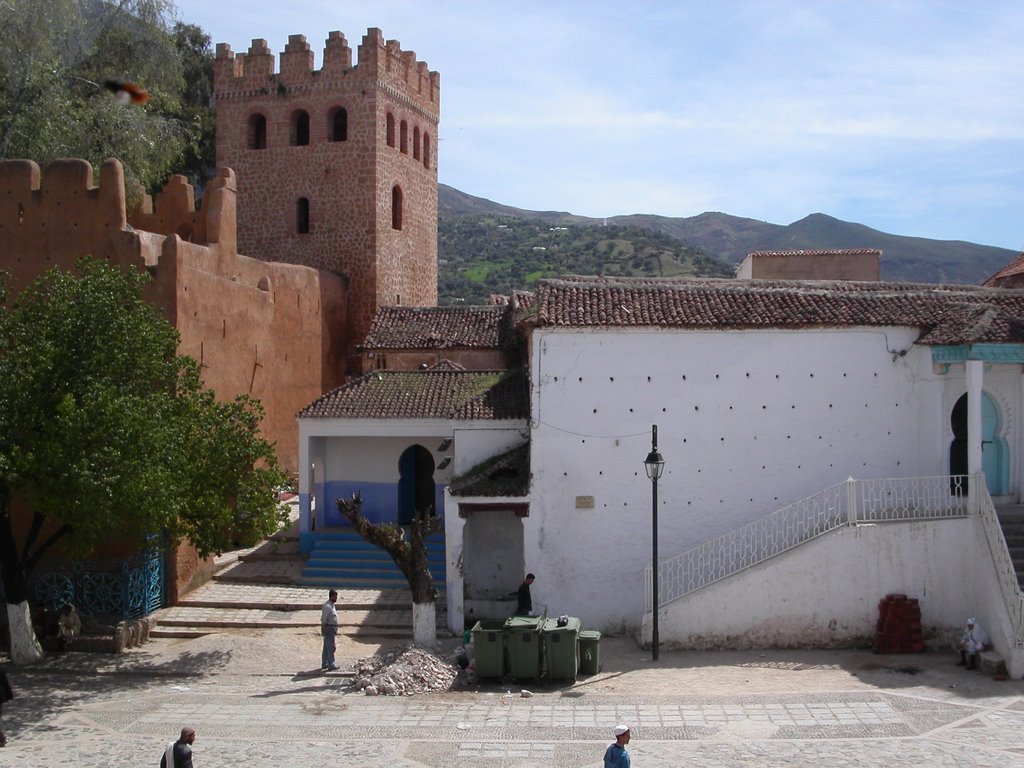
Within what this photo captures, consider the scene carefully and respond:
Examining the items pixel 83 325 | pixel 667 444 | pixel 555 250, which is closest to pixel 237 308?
pixel 83 325

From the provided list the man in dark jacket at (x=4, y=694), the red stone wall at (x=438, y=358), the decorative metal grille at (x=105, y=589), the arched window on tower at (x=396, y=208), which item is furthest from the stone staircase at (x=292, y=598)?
the arched window on tower at (x=396, y=208)

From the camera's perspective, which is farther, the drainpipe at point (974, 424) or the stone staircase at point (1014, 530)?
the drainpipe at point (974, 424)

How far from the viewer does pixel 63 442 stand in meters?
13.5

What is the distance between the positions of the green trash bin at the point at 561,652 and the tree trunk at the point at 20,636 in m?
7.07

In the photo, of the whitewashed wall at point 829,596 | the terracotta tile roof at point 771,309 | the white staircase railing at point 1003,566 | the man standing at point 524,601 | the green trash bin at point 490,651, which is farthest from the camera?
the terracotta tile roof at point 771,309

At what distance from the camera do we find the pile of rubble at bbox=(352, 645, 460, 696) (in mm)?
13414

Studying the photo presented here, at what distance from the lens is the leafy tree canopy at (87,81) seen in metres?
23.3

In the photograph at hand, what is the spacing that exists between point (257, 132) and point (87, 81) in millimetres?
8798

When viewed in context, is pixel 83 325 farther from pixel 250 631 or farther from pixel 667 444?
pixel 667 444

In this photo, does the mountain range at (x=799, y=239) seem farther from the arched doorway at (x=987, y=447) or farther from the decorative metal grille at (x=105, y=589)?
the decorative metal grille at (x=105, y=589)

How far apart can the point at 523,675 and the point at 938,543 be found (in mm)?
6315

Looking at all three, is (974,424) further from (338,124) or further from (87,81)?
(338,124)

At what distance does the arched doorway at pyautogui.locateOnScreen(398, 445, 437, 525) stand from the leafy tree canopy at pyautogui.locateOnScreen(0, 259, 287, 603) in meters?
5.69

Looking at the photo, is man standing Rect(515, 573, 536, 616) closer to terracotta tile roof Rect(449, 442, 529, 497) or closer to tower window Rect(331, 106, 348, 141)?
terracotta tile roof Rect(449, 442, 529, 497)
